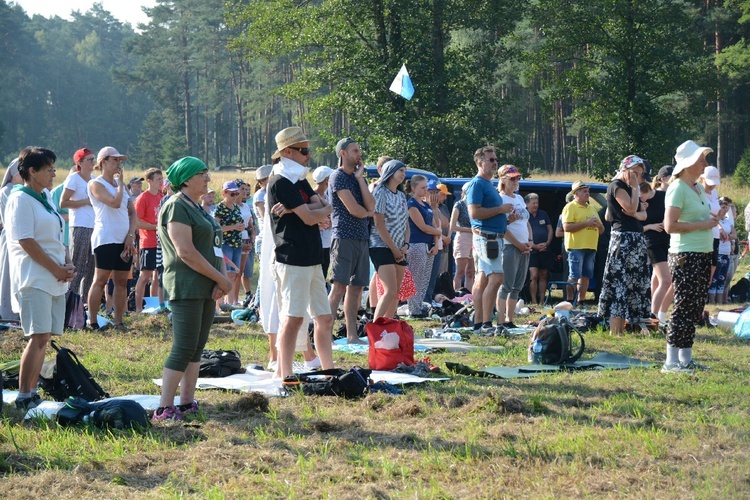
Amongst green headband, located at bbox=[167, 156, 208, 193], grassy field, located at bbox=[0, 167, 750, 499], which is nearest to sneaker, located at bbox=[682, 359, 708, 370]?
grassy field, located at bbox=[0, 167, 750, 499]

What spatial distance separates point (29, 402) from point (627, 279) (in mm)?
6409

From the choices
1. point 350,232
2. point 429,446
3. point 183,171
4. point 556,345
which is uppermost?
point 183,171

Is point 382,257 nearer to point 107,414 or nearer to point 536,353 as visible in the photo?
point 536,353

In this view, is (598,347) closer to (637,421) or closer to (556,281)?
(637,421)

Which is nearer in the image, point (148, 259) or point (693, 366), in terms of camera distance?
point (693, 366)

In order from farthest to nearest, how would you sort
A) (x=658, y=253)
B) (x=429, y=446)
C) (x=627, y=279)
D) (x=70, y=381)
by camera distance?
(x=658, y=253) → (x=627, y=279) → (x=70, y=381) → (x=429, y=446)

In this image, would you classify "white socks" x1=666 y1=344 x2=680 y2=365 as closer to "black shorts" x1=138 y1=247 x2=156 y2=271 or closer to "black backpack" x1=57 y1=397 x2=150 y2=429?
"black backpack" x1=57 y1=397 x2=150 y2=429

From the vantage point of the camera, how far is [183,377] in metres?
6.09

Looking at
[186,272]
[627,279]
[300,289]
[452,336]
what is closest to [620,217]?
[627,279]

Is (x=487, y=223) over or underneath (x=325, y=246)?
over

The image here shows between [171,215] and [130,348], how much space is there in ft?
12.0

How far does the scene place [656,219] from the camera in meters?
10.8

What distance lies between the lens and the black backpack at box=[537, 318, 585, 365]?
825cm

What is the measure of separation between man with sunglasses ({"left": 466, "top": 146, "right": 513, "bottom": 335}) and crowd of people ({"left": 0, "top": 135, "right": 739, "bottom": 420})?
0.02 m
